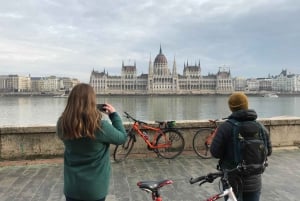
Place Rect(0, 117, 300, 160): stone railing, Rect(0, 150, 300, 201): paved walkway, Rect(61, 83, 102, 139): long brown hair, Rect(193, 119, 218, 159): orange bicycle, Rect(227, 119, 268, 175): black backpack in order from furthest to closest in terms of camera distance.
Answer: Rect(193, 119, 218, 159): orange bicycle, Rect(0, 117, 300, 160): stone railing, Rect(0, 150, 300, 201): paved walkway, Rect(227, 119, 268, 175): black backpack, Rect(61, 83, 102, 139): long brown hair

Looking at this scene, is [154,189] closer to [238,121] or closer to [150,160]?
[238,121]

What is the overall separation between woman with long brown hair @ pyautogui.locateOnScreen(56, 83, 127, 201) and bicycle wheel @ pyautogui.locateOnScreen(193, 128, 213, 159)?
5.73m

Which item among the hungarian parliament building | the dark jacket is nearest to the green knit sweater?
the dark jacket

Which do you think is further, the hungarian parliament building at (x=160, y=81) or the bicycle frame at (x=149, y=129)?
the hungarian parliament building at (x=160, y=81)

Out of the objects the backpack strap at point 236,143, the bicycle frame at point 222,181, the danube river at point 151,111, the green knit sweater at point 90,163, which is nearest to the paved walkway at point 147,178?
the backpack strap at point 236,143

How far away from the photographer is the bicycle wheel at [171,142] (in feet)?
28.0

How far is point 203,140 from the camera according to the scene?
8.95 metres

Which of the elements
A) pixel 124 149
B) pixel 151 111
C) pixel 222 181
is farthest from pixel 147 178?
pixel 151 111

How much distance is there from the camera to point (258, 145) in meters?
3.51

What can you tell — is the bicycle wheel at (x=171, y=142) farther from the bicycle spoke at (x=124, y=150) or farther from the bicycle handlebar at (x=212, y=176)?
the bicycle handlebar at (x=212, y=176)

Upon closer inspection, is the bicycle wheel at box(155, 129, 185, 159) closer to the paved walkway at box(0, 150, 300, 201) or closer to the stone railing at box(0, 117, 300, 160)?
the paved walkway at box(0, 150, 300, 201)

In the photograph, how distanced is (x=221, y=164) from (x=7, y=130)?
570 centimetres

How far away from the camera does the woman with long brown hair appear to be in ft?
9.77

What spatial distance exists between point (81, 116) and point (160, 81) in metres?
183
